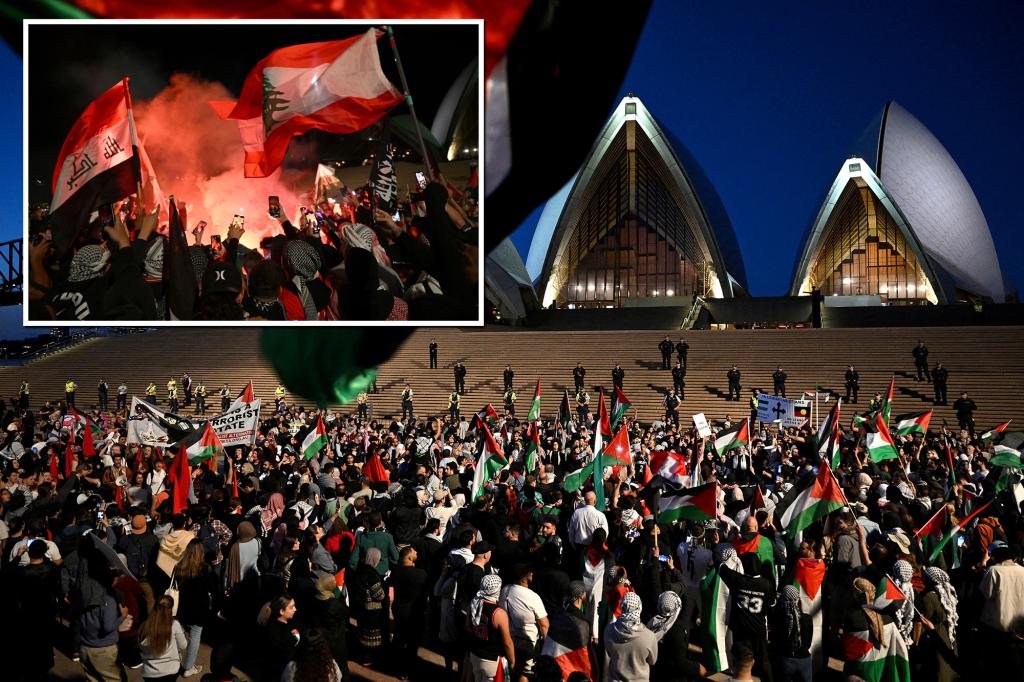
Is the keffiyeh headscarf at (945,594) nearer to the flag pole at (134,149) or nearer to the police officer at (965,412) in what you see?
the flag pole at (134,149)

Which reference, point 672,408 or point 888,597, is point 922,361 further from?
point 888,597

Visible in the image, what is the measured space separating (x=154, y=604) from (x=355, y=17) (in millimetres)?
6479

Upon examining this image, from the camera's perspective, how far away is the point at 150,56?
27.8 feet

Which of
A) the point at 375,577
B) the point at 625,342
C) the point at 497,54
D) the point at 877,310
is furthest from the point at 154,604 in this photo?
the point at 877,310

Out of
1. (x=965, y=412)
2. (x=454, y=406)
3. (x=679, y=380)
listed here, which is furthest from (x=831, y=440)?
(x=454, y=406)

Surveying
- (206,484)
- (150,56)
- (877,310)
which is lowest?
(206,484)

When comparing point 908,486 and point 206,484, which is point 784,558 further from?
point 206,484

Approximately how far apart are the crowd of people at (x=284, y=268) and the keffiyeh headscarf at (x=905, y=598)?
509 cm

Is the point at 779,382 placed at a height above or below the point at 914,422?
above

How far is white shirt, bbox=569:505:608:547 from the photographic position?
18.9 feet

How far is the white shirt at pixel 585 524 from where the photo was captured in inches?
227

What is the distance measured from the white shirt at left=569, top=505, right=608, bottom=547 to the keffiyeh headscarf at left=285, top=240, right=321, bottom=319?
13.2ft

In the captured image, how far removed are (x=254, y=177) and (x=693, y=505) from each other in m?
5.87

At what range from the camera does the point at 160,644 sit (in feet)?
14.2
